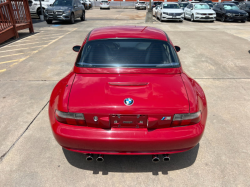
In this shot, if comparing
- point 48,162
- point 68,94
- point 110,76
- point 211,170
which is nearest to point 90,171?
point 48,162

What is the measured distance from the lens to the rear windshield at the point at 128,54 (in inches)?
121

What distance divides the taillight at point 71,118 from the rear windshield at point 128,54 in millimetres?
911

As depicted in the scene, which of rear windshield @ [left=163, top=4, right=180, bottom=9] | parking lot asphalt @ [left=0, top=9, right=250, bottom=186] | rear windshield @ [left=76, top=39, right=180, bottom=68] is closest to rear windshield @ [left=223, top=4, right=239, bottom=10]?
rear windshield @ [left=163, top=4, right=180, bottom=9]

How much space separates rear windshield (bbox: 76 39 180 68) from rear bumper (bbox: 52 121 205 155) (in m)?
1.04

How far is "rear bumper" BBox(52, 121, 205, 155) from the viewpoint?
7.55 ft

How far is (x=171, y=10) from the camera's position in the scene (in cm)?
1836

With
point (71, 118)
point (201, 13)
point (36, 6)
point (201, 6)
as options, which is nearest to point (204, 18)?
point (201, 13)

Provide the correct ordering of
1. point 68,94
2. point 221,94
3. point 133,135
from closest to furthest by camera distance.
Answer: point 133,135, point 68,94, point 221,94

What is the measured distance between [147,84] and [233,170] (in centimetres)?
159

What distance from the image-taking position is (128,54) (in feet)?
10.3

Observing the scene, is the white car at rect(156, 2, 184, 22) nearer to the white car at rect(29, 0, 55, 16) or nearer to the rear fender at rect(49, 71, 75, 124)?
the white car at rect(29, 0, 55, 16)

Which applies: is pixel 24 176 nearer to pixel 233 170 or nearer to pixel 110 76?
pixel 110 76

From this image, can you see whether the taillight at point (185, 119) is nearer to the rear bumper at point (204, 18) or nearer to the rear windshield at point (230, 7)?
the rear bumper at point (204, 18)

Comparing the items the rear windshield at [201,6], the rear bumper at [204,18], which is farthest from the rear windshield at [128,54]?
the rear windshield at [201,6]
